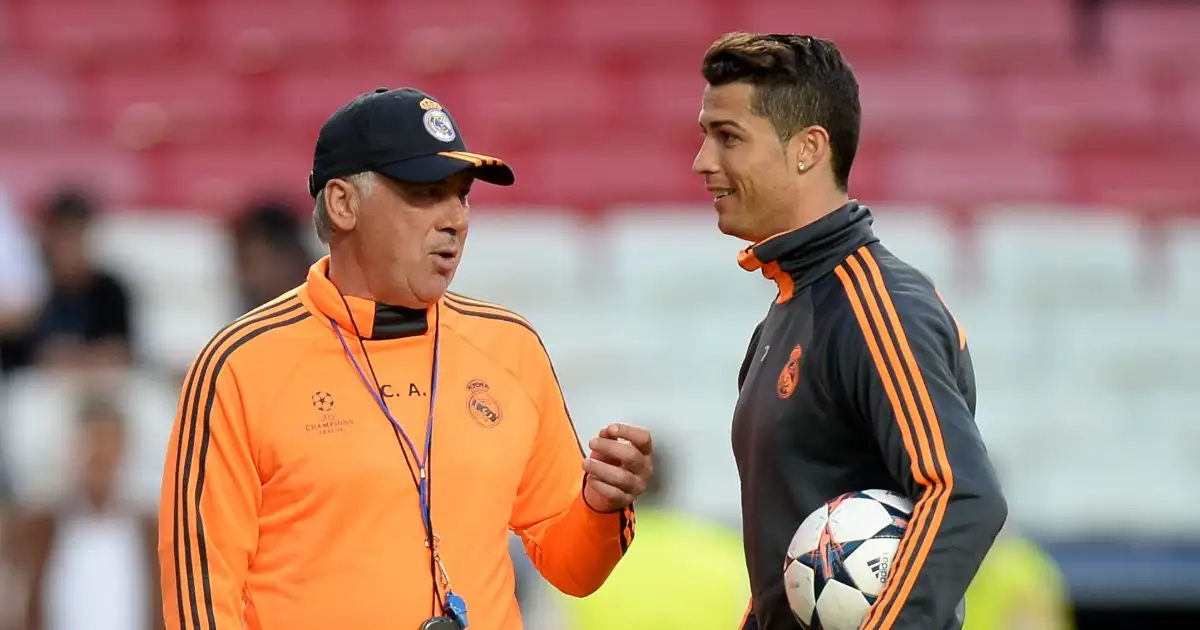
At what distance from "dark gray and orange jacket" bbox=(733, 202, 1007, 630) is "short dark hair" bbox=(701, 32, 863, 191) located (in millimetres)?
170

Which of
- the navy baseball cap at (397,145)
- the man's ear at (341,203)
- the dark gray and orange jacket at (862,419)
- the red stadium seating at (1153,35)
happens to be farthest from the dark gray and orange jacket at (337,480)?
the red stadium seating at (1153,35)

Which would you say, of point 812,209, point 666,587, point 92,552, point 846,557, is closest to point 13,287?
point 92,552

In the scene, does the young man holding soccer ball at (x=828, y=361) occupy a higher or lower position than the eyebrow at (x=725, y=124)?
lower

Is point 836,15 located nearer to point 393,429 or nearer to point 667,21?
point 667,21

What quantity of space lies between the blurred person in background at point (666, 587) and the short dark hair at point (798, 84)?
6.48 ft

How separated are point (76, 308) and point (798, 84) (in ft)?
14.9

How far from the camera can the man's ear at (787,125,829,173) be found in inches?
126

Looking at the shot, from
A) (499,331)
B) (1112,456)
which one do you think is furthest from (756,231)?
(1112,456)

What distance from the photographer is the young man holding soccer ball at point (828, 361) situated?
2.84m

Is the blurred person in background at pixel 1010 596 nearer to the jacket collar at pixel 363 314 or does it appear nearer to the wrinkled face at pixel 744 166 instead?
the wrinkled face at pixel 744 166

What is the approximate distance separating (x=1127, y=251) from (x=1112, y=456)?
1111 millimetres

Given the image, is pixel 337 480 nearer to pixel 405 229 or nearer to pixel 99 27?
pixel 405 229

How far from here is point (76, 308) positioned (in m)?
6.96

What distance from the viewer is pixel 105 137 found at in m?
9.18
